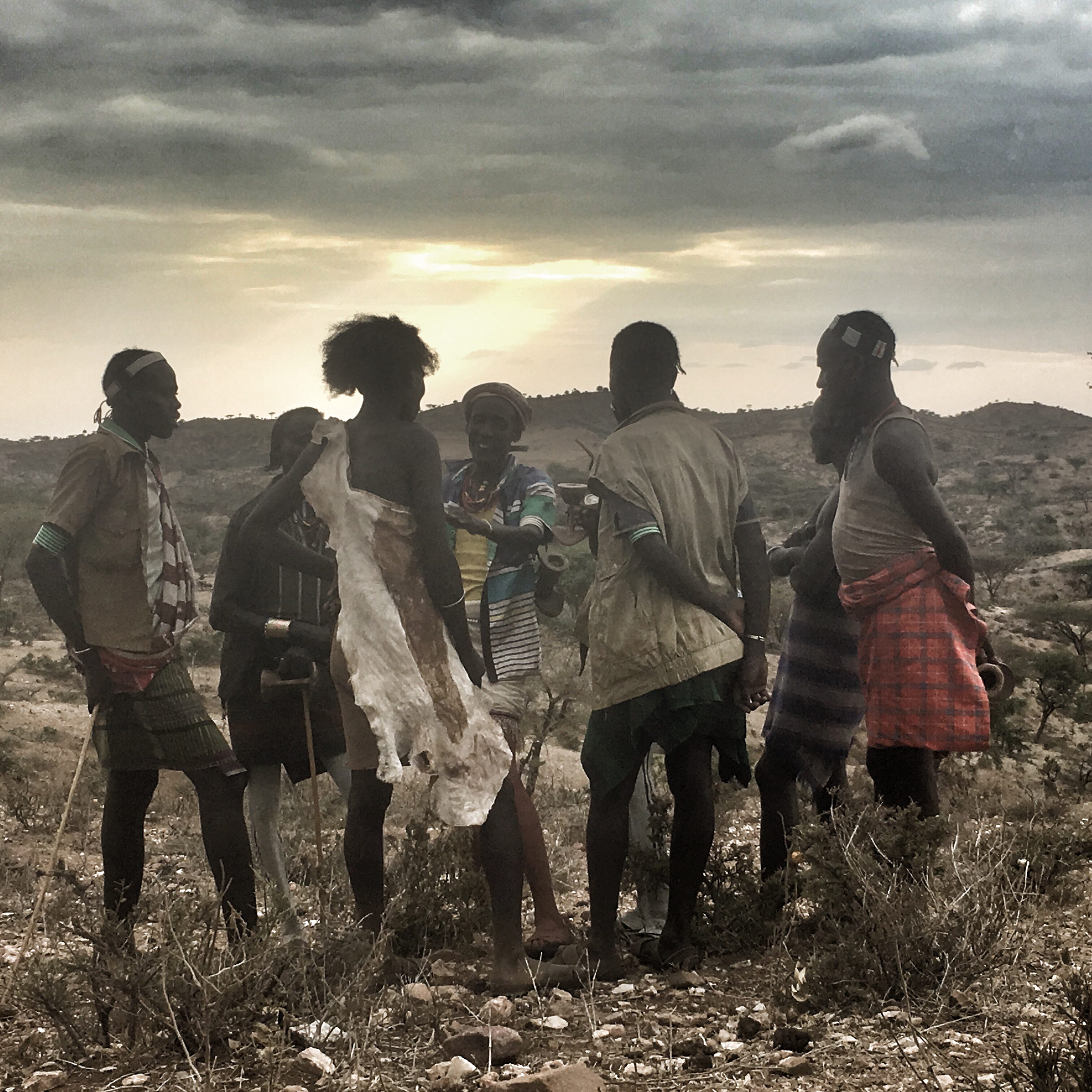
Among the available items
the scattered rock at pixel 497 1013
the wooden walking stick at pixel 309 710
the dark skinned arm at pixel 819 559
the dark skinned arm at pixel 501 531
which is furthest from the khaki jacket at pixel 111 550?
the dark skinned arm at pixel 819 559

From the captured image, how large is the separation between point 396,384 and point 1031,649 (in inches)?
631

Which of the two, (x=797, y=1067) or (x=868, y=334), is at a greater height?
(x=868, y=334)

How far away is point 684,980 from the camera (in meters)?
3.35

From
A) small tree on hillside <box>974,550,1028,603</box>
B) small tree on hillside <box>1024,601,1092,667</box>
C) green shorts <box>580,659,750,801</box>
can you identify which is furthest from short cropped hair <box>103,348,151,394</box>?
small tree on hillside <box>974,550,1028,603</box>

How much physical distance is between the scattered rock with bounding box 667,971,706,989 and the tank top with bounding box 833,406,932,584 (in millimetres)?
1227

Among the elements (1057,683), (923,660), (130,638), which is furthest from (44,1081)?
(1057,683)

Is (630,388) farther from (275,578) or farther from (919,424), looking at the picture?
(275,578)

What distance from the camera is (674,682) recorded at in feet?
11.1

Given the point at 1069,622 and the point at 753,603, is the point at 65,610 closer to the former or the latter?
the point at 753,603

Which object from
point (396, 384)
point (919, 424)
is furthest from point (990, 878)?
point (396, 384)

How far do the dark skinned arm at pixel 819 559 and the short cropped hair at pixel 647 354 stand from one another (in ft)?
2.12

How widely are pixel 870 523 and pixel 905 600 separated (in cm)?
25

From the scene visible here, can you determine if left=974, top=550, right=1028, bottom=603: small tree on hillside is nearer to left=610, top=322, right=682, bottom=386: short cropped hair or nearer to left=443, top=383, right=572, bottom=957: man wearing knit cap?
left=443, top=383, right=572, bottom=957: man wearing knit cap

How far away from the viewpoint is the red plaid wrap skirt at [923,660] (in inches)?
131
